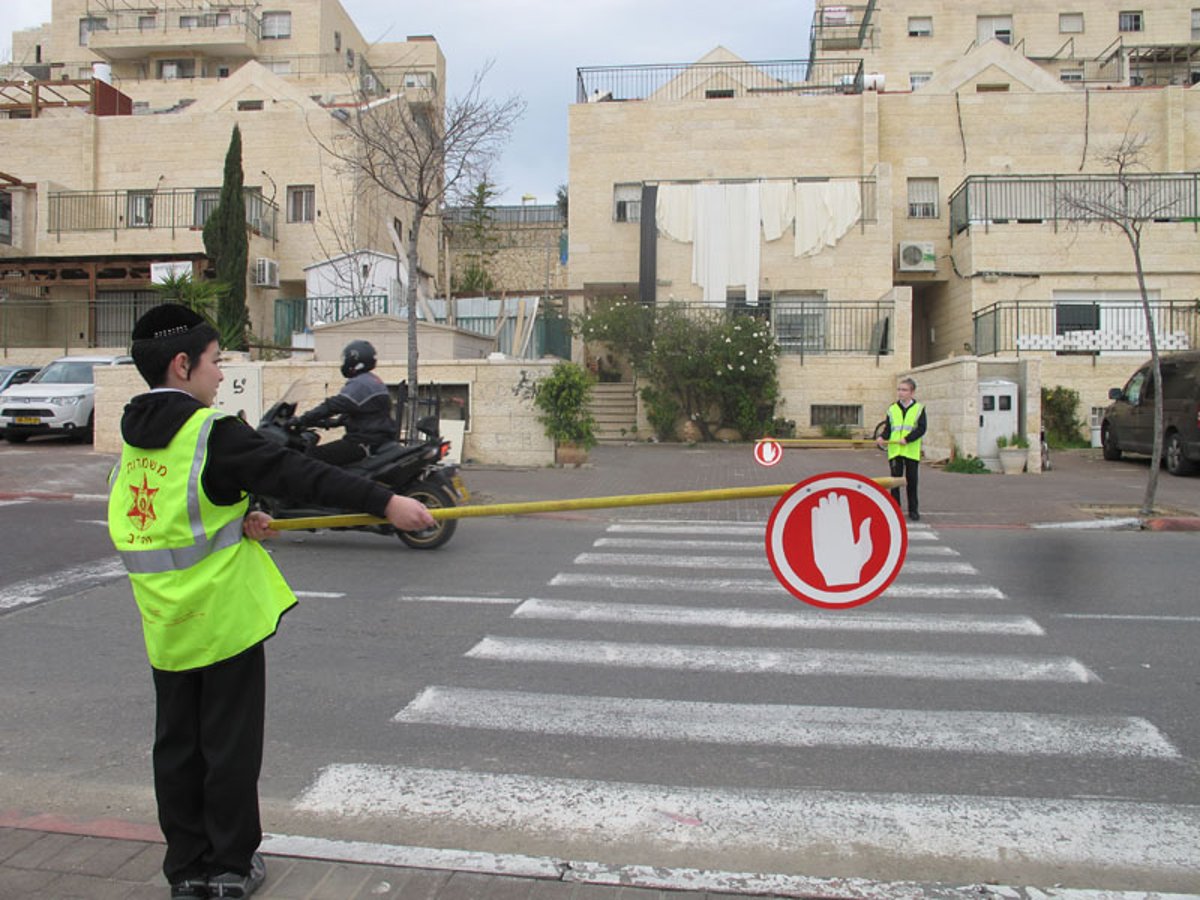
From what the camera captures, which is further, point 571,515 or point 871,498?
point 571,515

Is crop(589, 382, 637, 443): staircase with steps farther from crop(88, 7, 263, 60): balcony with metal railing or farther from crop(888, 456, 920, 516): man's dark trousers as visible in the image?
crop(88, 7, 263, 60): balcony with metal railing

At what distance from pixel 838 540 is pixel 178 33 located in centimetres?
5359

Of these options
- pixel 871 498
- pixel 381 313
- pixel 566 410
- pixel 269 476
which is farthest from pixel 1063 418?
pixel 269 476

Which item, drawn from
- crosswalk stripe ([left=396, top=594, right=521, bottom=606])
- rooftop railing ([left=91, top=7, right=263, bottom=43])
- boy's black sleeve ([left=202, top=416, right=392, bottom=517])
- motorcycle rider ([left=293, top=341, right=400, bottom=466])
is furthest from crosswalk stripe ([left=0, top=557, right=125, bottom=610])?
rooftop railing ([left=91, top=7, right=263, bottom=43])

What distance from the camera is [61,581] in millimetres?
8266

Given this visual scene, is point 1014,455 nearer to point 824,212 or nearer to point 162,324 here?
point 824,212

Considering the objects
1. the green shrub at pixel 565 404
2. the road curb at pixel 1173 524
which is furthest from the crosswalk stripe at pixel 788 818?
the green shrub at pixel 565 404

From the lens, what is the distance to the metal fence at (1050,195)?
2506cm

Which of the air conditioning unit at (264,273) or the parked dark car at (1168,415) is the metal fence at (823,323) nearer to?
the parked dark car at (1168,415)

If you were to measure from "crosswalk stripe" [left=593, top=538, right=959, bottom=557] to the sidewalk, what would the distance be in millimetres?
2023

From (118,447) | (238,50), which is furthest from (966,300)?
(238,50)

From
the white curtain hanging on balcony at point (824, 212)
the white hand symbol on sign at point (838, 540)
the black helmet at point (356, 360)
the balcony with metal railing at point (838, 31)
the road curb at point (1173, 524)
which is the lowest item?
the road curb at point (1173, 524)

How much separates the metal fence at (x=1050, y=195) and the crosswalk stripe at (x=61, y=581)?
22.9 m

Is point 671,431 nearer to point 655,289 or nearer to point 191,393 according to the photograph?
point 655,289
